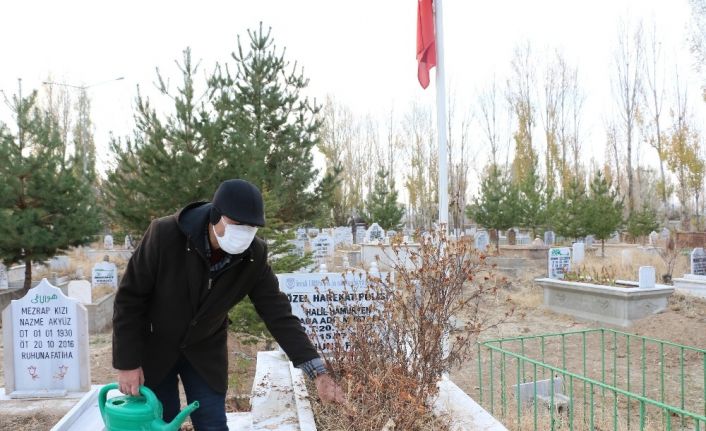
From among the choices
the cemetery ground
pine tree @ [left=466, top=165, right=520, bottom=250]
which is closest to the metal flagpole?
the cemetery ground

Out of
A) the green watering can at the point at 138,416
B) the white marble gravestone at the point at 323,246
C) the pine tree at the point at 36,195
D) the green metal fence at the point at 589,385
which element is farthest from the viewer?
the white marble gravestone at the point at 323,246

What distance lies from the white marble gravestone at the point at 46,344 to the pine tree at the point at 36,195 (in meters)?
5.95

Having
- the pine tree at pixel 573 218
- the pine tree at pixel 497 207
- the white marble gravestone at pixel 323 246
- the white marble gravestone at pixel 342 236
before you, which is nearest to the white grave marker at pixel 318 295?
the white marble gravestone at pixel 323 246

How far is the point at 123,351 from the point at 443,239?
204cm

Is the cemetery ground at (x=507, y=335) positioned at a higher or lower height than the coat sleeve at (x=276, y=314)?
lower

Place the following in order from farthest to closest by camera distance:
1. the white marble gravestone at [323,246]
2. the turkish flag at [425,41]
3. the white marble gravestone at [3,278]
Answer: the white marble gravestone at [323,246] → the white marble gravestone at [3,278] → the turkish flag at [425,41]

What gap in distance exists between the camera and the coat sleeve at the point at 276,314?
258 centimetres

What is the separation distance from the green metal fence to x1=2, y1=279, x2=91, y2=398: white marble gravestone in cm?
341

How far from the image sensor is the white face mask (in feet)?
7.11

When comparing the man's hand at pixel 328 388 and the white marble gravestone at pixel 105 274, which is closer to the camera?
the man's hand at pixel 328 388

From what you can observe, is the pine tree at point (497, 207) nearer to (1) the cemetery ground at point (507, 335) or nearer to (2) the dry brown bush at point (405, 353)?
(1) the cemetery ground at point (507, 335)

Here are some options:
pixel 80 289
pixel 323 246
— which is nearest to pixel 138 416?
pixel 80 289

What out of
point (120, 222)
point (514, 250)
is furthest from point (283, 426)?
point (514, 250)

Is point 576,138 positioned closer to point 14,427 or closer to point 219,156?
point 219,156
